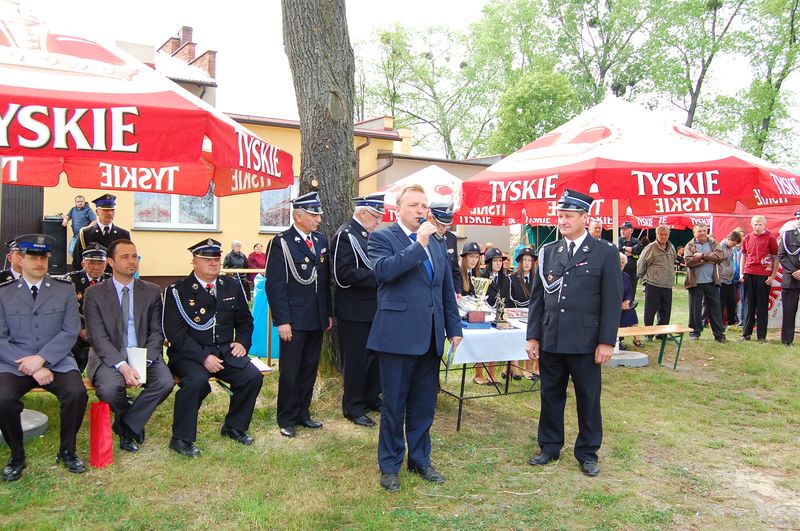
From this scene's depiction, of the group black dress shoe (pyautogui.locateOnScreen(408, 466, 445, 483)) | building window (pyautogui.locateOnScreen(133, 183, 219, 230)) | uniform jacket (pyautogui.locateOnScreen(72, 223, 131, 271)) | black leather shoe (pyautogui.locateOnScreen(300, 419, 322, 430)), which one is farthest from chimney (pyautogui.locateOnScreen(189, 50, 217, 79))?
black dress shoe (pyautogui.locateOnScreen(408, 466, 445, 483))

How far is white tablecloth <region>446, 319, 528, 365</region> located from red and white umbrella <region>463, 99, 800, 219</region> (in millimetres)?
1564

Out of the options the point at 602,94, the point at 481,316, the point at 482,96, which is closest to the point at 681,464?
the point at 481,316

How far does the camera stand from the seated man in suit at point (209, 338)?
4949 millimetres

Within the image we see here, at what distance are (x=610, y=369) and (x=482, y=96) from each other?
Result: 132 feet

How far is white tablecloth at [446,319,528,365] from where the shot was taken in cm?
524

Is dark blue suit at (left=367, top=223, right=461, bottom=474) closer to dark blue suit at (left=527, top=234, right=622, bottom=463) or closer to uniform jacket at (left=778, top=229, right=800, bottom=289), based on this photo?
dark blue suit at (left=527, top=234, right=622, bottom=463)

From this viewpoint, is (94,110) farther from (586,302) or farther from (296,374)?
(586,302)

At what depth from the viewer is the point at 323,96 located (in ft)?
20.2

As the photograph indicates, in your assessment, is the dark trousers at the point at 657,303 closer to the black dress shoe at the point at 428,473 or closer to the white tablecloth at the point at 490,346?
the white tablecloth at the point at 490,346

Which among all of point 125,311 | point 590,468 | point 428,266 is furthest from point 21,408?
point 590,468

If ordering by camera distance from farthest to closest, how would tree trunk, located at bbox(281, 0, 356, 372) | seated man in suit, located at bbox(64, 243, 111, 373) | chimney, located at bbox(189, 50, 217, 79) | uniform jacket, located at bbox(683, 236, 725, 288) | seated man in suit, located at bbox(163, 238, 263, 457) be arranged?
chimney, located at bbox(189, 50, 217, 79), uniform jacket, located at bbox(683, 236, 725, 288), tree trunk, located at bbox(281, 0, 356, 372), seated man in suit, located at bbox(64, 243, 111, 373), seated man in suit, located at bbox(163, 238, 263, 457)

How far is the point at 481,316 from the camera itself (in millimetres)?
5578

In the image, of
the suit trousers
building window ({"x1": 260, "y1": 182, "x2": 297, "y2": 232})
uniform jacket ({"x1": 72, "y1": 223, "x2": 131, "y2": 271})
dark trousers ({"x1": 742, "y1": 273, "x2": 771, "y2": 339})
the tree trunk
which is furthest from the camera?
building window ({"x1": 260, "y1": 182, "x2": 297, "y2": 232})

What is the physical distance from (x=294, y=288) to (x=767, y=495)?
3.77 metres
